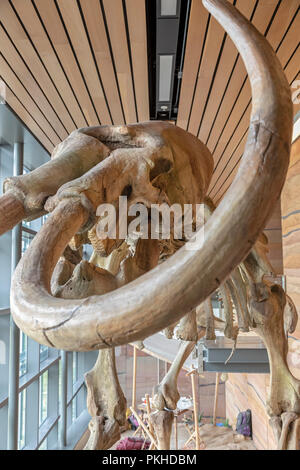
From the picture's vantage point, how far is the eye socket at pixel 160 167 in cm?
100

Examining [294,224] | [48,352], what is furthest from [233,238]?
[48,352]

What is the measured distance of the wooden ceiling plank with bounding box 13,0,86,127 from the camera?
2010mm

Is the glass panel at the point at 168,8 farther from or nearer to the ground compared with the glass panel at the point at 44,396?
farther from the ground

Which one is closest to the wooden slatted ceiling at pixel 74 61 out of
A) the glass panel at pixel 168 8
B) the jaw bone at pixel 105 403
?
the glass panel at pixel 168 8

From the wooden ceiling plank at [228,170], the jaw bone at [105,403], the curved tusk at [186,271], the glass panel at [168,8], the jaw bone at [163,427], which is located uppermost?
the glass panel at [168,8]

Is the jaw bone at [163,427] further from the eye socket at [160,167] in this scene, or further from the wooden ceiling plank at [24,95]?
the wooden ceiling plank at [24,95]

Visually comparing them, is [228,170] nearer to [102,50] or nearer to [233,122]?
[233,122]

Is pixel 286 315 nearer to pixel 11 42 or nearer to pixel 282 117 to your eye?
pixel 282 117

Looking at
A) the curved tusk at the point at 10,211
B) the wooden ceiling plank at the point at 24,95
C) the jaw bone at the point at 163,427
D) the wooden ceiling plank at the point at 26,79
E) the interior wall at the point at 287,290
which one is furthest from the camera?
the interior wall at the point at 287,290

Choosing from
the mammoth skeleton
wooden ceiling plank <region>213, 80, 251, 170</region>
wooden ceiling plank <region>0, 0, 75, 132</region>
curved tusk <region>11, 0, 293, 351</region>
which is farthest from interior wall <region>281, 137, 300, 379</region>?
curved tusk <region>11, 0, 293, 351</region>

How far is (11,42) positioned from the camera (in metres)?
2.29

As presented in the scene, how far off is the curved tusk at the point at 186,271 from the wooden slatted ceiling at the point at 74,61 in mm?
1662

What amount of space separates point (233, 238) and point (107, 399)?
2.85 ft

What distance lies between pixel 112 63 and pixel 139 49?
0.81 feet
